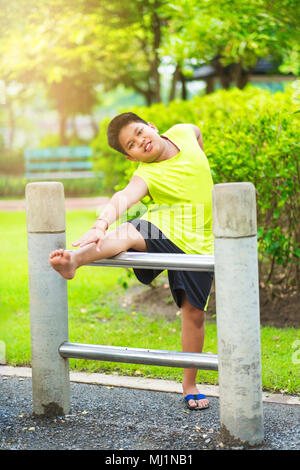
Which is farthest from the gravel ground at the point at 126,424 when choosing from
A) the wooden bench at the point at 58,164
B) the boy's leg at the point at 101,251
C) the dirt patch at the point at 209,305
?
the wooden bench at the point at 58,164

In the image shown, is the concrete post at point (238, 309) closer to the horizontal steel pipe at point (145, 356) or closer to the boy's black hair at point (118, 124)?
the horizontal steel pipe at point (145, 356)

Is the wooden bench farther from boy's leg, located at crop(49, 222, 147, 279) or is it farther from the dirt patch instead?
boy's leg, located at crop(49, 222, 147, 279)

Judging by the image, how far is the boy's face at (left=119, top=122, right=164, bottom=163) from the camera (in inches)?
120

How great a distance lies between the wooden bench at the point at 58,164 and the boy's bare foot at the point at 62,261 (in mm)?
14628

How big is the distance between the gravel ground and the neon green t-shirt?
846mm

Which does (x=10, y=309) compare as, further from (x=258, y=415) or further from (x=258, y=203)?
(x=258, y=415)

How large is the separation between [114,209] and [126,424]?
1.05m

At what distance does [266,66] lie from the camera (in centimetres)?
1717

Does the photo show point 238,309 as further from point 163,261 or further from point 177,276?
point 177,276

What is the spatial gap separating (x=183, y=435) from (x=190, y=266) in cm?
80

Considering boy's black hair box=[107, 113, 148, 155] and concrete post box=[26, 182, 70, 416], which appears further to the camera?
boy's black hair box=[107, 113, 148, 155]

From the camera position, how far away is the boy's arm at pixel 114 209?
2.69 m

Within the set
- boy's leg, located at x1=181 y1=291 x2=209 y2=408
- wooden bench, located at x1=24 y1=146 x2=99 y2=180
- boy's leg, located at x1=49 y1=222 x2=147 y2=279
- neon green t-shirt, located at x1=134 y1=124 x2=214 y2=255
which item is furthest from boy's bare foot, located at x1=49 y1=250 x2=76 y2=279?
wooden bench, located at x1=24 y1=146 x2=99 y2=180

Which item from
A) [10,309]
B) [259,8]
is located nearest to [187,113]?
[259,8]
